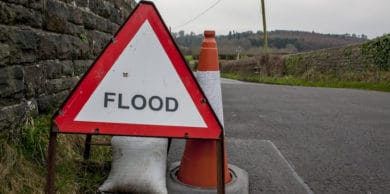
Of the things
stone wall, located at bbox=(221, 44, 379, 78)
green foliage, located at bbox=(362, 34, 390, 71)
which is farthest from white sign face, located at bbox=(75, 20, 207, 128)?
stone wall, located at bbox=(221, 44, 379, 78)

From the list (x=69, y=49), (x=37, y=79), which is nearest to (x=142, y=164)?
(x=37, y=79)

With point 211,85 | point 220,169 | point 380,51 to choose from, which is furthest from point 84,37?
point 380,51

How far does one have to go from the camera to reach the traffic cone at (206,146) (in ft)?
8.96

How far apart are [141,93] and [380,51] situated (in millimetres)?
16949

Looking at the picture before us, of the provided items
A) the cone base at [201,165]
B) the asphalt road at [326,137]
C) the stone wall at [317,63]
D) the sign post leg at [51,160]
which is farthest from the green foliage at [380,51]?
the sign post leg at [51,160]

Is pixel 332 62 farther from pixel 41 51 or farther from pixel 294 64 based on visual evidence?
pixel 41 51

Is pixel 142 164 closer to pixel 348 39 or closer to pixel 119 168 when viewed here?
pixel 119 168

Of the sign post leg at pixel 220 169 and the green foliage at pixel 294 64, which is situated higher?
the green foliage at pixel 294 64

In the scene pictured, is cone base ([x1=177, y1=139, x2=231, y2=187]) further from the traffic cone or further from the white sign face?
the white sign face

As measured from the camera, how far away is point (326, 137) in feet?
16.4

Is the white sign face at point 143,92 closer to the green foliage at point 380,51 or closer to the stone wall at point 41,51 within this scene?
the stone wall at point 41,51

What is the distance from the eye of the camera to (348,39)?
Result: 7131cm

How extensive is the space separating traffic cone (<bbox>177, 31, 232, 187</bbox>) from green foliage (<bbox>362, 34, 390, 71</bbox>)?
15.7 m

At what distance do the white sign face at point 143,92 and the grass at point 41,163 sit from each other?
0.71 m
